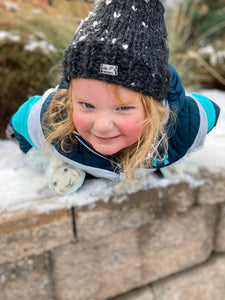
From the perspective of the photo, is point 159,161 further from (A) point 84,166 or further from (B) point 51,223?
(B) point 51,223

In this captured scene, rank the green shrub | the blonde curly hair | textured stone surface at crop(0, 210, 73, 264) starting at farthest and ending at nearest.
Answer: the green shrub
textured stone surface at crop(0, 210, 73, 264)
the blonde curly hair

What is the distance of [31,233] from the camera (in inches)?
34.1

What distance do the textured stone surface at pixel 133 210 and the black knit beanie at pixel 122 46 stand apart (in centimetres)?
48

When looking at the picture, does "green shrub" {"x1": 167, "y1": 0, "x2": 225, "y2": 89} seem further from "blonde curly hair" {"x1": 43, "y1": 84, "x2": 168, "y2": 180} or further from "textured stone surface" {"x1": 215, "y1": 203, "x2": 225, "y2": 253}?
"blonde curly hair" {"x1": 43, "y1": 84, "x2": 168, "y2": 180}

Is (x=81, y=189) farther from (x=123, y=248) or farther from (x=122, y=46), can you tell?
(x=122, y=46)

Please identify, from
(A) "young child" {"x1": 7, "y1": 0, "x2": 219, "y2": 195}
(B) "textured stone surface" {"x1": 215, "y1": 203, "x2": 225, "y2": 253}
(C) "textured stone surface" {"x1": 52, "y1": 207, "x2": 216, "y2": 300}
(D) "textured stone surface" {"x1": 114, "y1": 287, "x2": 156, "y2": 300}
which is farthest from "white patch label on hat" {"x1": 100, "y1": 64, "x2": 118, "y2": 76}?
(D) "textured stone surface" {"x1": 114, "y1": 287, "x2": 156, "y2": 300}

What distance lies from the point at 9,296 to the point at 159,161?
2.34ft

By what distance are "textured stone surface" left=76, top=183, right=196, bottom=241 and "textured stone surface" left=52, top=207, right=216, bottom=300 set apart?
0.16 ft

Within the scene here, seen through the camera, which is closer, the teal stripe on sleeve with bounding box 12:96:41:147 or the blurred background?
the teal stripe on sleeve with bounding box 12:96:41:147

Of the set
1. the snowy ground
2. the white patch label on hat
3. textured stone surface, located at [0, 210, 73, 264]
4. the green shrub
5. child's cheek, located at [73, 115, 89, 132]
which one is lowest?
textured stone surface, located at [0, 210, 73, 264]

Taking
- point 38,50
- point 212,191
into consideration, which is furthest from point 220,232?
point 38,50

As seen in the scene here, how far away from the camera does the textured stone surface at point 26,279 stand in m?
0.92

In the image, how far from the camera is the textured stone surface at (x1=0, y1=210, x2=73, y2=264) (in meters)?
0.85

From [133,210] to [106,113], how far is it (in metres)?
0.48
